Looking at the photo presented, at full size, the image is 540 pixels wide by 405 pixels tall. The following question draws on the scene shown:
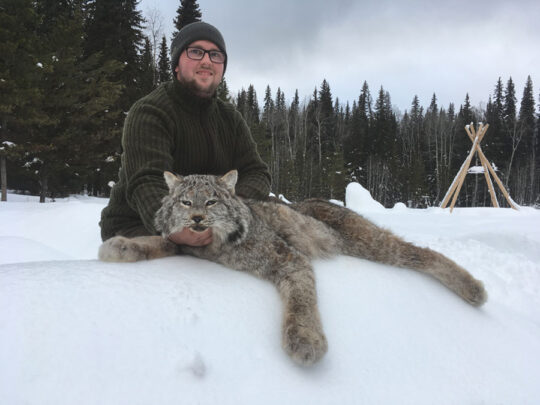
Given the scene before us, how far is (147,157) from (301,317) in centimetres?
167

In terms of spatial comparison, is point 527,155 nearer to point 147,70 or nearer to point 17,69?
point 147,70

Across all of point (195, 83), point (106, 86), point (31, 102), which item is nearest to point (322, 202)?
point (195, 83)

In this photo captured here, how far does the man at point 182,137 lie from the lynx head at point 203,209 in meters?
0.22

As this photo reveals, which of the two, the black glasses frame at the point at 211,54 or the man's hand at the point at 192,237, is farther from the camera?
the black glasses frame at the point at 211,54

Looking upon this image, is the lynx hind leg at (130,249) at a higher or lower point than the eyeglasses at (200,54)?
lower

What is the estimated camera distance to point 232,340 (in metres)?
1.55

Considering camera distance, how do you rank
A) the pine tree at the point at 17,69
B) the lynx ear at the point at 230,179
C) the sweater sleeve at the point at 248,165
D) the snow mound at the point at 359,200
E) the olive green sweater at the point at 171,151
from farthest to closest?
the snow mound at the point at 359,200 < the pine tree at the point at 17,69 < the sweater sleeve at the point at 248,165 < the olive green sweater at the point at 171,151 < the lynx ear at the point at 230,179

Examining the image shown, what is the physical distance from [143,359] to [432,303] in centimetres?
186

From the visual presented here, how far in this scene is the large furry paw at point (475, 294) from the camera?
8.18 feet

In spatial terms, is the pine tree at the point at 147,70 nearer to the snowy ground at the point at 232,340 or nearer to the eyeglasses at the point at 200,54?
the eyeglasses at the point at 200,54

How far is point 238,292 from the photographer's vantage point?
188 centimetres

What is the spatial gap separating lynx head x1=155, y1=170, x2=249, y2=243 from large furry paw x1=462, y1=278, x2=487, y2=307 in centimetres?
170

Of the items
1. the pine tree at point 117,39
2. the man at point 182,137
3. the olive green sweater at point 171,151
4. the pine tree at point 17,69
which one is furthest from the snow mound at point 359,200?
the pine tree at point 117,39

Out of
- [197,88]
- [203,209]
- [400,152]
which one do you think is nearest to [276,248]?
[203,209]
